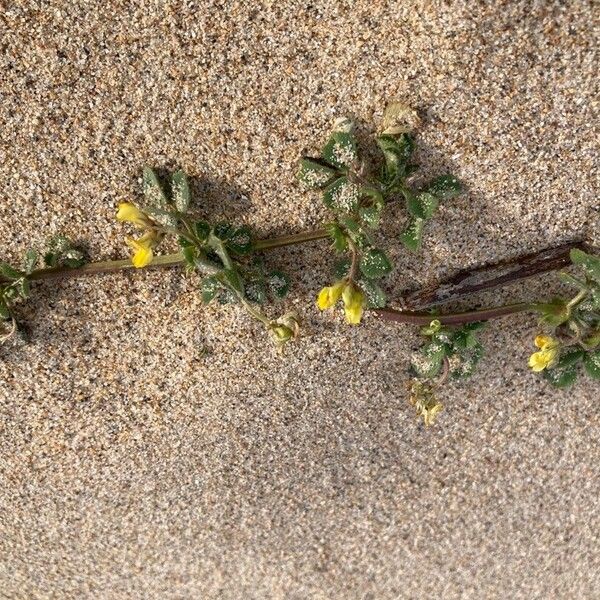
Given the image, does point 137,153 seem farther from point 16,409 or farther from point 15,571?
point 15,571

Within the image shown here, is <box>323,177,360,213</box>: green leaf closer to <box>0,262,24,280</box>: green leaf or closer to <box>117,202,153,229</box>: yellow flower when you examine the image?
<box>117,202,153,229</box>: yellow flower

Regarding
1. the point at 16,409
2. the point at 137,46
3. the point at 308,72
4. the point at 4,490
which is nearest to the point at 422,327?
the point at 308,72

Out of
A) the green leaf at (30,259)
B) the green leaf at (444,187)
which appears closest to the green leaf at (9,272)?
the green leaf at (30,259)

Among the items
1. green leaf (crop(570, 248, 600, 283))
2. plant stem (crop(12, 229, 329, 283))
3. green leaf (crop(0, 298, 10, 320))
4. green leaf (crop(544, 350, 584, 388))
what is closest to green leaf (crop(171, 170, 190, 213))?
plant stem (crop(12, 229, 329, 283))

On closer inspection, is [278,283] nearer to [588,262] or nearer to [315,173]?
[315,173]

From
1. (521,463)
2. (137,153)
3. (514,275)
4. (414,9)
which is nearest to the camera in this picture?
(414,9)
